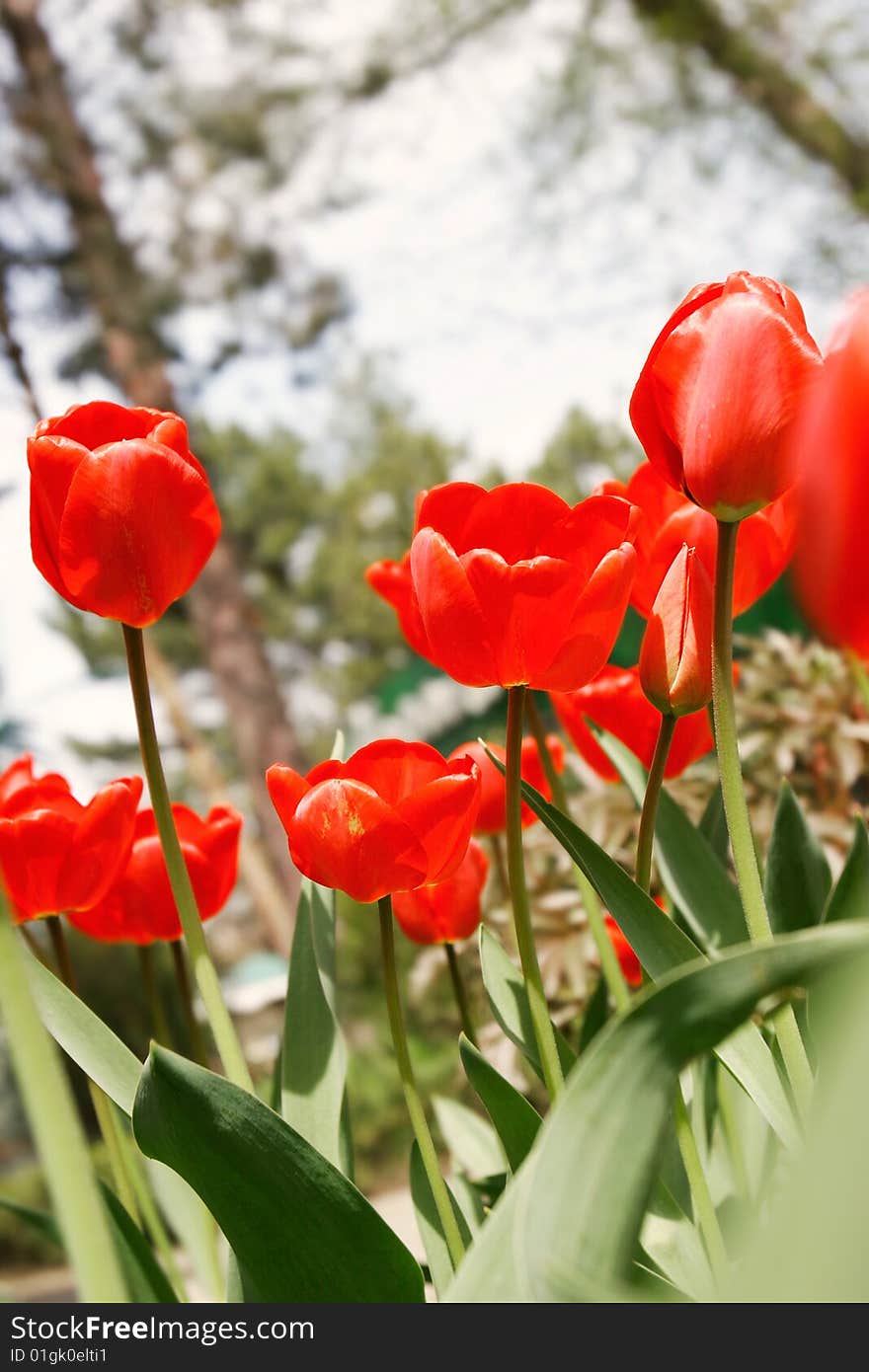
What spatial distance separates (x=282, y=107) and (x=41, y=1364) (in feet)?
30.1

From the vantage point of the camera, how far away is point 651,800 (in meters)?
0.54

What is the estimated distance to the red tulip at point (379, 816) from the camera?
53 cm

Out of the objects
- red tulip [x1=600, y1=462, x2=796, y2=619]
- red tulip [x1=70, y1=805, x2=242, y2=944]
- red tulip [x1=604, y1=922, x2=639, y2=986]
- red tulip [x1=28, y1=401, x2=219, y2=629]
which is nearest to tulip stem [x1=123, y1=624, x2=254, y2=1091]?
red tulip [x1=28, y1=401, x2=219, y2=629]

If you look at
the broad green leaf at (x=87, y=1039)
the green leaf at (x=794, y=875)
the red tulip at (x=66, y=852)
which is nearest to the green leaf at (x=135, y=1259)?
the broad green leaf at (x=87, y=1039)

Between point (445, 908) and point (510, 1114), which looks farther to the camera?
point (445, 908)

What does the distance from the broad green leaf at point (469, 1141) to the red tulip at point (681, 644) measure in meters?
0.49

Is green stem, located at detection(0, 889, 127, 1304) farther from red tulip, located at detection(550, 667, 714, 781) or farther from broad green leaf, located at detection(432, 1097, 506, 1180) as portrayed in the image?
broad green leaf, located at detection(432, 1097, 506, 1180)

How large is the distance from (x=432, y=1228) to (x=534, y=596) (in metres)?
0.31

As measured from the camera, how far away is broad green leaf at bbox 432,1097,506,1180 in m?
0.92

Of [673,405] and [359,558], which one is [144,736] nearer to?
[673,405]

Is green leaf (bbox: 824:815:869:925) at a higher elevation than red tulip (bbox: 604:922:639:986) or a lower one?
lower

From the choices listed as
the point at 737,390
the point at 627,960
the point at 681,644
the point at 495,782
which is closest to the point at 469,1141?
the point at 627,960

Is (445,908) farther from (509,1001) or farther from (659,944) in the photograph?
(659,944)

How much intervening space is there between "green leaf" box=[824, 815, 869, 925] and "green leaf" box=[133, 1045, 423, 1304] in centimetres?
25
